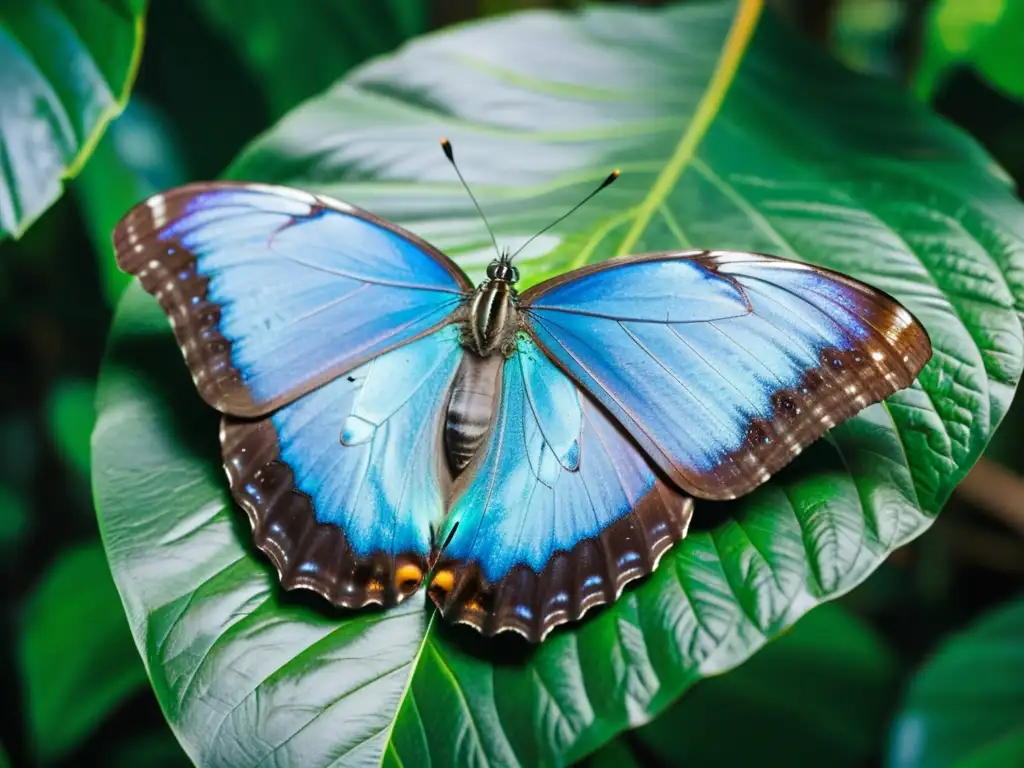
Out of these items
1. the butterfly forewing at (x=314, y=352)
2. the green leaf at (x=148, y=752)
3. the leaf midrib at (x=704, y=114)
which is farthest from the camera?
the green leaf at (x=148, y=752)

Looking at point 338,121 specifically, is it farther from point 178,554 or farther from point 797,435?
point 797,435

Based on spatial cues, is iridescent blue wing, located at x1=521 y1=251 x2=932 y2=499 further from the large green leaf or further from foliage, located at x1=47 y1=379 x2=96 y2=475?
foliage, located at x1=47 y1=379 x2=96 y2=475

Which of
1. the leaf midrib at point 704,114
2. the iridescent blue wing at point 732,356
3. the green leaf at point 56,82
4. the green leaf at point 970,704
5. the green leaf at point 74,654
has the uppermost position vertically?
the green leaf at point 56,82

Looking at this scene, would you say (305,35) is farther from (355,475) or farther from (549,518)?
(549,518)

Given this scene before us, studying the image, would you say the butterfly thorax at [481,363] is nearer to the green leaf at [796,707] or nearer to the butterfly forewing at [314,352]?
the butterfly forewing at [314,352]

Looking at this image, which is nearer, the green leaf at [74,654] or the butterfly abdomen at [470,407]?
the butterfly abdomen at [470,407]

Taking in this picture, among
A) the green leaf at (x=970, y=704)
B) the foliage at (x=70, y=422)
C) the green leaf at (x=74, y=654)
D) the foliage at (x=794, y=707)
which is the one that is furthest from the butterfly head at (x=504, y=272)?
the foliage at (x=70, y=422)

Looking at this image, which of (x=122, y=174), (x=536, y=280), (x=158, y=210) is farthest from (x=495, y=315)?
(x=122, y=174)

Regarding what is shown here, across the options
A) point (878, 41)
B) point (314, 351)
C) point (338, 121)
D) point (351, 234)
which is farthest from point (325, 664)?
point (878, 41)
